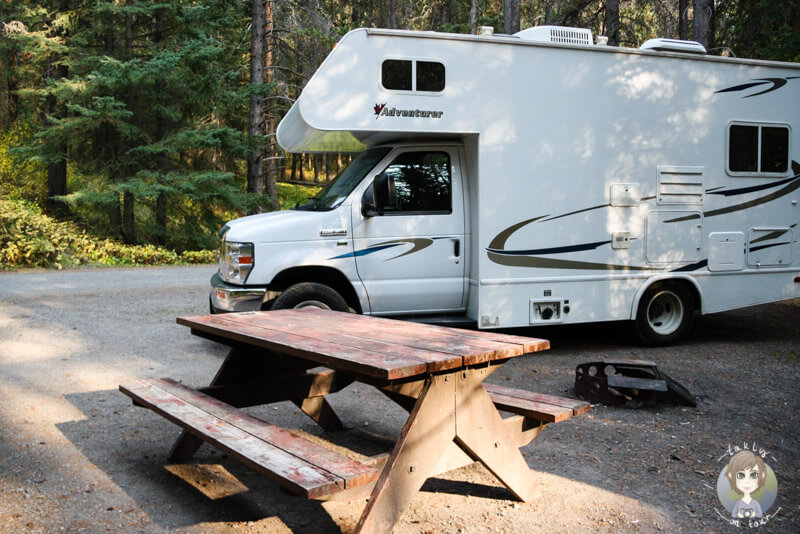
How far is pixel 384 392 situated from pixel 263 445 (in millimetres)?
713

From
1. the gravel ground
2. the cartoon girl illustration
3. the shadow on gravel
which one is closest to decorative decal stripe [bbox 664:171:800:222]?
the gravel ground

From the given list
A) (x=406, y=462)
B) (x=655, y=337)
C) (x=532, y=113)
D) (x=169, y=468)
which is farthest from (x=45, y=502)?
(x=655, y=337)

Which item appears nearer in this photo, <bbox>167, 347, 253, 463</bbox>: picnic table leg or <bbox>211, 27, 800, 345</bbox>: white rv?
<bbox>167, 347, 253, 463</bbox>: picnic table leg

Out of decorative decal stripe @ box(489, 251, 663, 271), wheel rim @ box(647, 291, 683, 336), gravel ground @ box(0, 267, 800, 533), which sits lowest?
gravel ground @ box(0, 267, 800, 533)

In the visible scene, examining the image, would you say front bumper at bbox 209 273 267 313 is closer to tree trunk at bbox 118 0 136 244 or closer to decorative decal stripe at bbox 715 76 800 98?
decorative decal stripe at bbox 715 76 800 98

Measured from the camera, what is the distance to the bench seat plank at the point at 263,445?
2.87 m

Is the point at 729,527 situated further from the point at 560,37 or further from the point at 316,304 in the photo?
the point at 560,37

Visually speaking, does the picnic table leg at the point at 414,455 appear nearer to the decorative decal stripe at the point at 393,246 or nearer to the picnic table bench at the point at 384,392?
the picnic table bench at the point at 384,392

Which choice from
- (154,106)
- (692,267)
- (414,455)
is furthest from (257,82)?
(414,455)

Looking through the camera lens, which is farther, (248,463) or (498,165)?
(498,165)

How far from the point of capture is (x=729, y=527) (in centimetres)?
362

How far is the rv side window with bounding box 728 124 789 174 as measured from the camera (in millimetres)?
8289

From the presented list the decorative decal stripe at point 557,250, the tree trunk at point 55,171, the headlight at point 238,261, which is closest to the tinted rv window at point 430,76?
the decorative decal stripe at point 557,250

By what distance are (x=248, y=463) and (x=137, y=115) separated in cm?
1698
